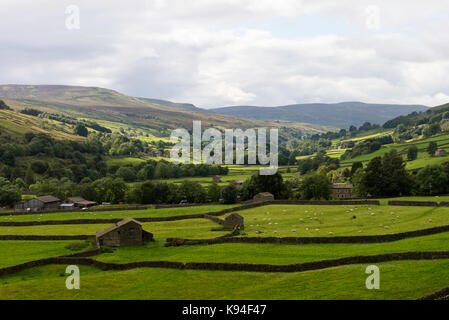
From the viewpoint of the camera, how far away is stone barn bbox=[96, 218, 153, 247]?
54812 millimetres

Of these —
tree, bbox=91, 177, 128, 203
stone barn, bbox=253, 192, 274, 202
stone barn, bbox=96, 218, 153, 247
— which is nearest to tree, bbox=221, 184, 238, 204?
stone barn, bbox=253, 192, 274, 202

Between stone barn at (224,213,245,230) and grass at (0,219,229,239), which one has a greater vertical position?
stone barn at (224,213,245,230)

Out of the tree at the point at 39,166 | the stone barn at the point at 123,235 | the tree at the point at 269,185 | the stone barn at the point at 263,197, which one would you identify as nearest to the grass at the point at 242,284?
the stone barn at the point at 123,235

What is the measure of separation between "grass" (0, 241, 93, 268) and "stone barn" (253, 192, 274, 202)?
42272 mm

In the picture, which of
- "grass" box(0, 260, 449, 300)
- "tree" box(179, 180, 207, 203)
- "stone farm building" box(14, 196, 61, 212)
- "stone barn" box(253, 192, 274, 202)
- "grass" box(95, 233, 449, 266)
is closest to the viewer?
"grass" box(0, 260, 449, 300)

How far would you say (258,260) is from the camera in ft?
139

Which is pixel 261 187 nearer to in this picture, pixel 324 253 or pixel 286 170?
pixel 324 253

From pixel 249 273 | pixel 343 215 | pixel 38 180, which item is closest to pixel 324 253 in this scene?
pixel 249 273

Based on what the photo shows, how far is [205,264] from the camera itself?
40938 millimetres

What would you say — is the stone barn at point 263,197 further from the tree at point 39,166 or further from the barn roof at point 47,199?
the tree at point 39,166

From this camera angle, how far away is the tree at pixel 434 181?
86.1 metres

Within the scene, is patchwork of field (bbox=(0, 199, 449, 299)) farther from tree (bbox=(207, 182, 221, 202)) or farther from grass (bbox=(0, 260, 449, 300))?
tree (bbox=(207, 182, 221, 202))

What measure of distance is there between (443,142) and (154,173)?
10437 cm

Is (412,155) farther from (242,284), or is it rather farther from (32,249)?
(32,249)
